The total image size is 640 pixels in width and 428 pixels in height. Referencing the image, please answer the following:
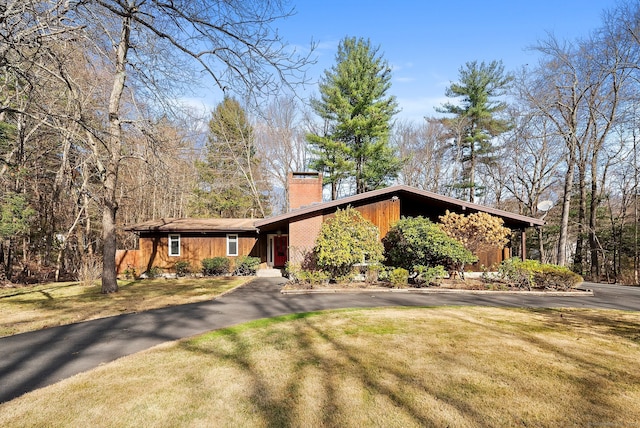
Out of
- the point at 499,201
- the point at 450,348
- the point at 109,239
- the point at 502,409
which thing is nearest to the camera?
the point at 502,409

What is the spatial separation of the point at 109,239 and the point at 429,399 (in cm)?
1321

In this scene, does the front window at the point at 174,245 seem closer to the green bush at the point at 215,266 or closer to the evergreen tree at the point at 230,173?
the green bush at the point at 215,266

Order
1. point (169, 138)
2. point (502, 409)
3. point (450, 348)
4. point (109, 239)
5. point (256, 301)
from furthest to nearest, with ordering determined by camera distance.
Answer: point (109, 239) → point (169, 138) → point (256, 301) → point (450, 348) → point (502, 409)

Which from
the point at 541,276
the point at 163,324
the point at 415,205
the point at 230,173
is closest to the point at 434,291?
the point at 541,276

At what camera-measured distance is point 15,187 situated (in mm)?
16531

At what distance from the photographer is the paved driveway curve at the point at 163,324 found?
476 cm

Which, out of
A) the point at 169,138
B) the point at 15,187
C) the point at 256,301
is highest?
the point at 169,138

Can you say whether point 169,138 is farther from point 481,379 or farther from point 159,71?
point 481,379

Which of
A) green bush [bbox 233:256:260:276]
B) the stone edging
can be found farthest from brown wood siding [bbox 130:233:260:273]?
the stone edging

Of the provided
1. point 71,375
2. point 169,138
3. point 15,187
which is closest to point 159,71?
point 169,138

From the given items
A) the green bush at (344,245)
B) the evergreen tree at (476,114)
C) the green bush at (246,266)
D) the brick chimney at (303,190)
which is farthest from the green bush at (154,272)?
the evergreen tree at (476,114)

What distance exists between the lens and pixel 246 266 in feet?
62.0

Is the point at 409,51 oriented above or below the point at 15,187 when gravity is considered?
above

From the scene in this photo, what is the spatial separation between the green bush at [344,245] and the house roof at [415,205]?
54.9 inches
